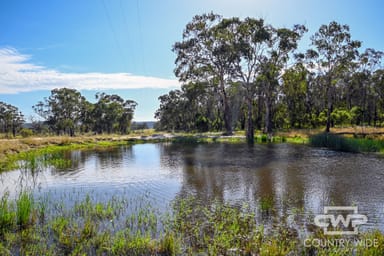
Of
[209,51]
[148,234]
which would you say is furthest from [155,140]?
[148,234]

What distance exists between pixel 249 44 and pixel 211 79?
1111cm

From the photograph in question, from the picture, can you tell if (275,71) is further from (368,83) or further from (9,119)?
(9,119)

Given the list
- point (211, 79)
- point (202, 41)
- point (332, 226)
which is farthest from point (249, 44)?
point (332, 226)

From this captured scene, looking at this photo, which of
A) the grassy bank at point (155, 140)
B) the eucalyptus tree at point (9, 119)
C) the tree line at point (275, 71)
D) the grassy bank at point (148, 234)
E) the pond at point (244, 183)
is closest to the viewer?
the grassy bank at point (148, 234)

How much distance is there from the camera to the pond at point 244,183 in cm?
934

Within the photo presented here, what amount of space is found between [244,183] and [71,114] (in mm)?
72293

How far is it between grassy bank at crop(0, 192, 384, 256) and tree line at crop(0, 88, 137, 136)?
2603 inches

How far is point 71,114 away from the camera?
7619cm

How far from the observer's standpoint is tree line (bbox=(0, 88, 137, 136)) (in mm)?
71625

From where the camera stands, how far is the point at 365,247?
217 inches

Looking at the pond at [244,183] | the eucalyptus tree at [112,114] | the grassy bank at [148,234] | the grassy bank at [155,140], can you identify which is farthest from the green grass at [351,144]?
the eucalyptus tree at [112,114]

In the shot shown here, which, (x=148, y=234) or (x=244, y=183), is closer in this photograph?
(x=148, y=234)

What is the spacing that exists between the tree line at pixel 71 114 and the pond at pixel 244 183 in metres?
56.5

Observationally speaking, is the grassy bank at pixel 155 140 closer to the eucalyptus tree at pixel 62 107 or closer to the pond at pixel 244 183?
the pond at pixel 244 183
